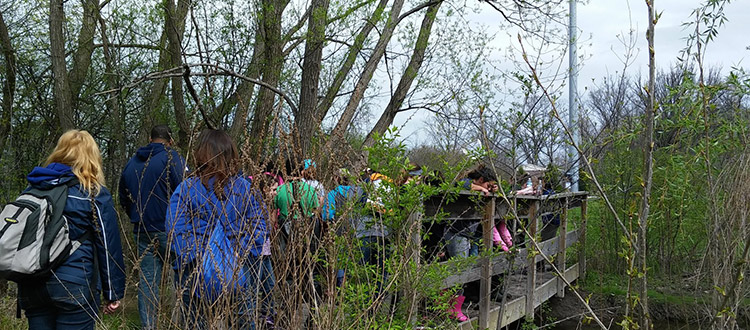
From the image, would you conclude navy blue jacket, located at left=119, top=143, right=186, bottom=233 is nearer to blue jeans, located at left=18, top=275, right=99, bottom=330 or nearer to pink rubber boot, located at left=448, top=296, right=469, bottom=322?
blue jeans, located at left=18, top=275, right=99, bottom=330

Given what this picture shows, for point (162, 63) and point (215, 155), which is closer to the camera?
point (215, 155)

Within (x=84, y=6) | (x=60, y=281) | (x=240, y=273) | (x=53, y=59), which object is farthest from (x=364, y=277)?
(x=84, y=6)

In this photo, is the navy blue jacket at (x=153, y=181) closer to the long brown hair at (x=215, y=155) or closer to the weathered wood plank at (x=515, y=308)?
the long brown hair at (x=215, y=155)

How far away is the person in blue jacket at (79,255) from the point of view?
3289 mm

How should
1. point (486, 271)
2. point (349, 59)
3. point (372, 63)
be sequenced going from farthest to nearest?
point (372, 63), point (349, 59), point (486, 271)

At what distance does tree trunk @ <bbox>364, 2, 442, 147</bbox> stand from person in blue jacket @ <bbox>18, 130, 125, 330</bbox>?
5831mm

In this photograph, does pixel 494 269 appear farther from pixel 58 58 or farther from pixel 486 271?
pixel 58 58

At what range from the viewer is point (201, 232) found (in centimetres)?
289

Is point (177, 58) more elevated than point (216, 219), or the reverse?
point (177, 58)

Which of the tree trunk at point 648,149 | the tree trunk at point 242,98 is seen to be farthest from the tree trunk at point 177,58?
the tree trunk at point 648,149

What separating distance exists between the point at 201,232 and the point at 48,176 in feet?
3.39

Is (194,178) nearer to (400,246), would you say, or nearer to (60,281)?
(60,281)

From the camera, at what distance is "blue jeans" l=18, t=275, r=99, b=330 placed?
129 inches

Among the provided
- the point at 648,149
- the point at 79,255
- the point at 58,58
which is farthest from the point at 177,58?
the point at 648,149
